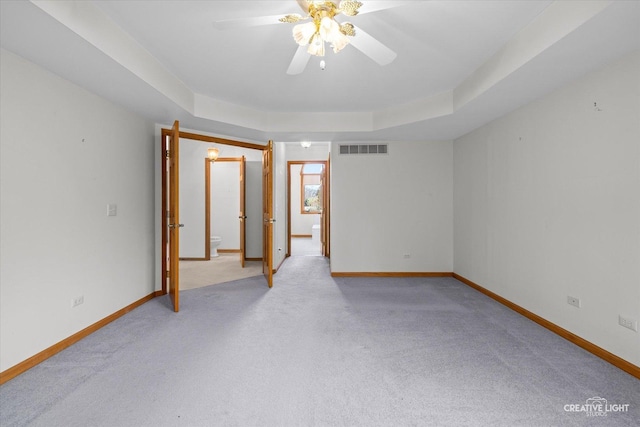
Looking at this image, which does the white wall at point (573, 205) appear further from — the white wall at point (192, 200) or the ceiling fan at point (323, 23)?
the white wall at point (192, 200)

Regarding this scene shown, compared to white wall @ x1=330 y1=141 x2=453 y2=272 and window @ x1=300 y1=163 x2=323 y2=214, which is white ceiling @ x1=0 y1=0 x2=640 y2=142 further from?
window @ x1=300 y1=163 x2=323 y2=214

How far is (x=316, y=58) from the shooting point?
8.81 feet

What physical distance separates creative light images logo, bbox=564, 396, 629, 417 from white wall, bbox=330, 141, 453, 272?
321 cm

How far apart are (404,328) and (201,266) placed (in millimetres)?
4332

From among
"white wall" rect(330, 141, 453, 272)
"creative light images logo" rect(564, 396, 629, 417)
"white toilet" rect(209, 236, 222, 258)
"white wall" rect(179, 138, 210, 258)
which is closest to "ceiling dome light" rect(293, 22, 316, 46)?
"creative light images logo" rect(564, 396, 629, 417)

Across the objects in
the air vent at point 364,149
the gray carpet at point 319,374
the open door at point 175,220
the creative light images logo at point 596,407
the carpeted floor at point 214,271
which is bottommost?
the creative light images logo at point 596,407

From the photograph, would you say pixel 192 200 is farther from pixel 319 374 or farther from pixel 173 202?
pixel 319 374

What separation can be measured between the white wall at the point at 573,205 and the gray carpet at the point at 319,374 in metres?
0.37

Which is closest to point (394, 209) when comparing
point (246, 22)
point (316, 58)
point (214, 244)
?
point (316, 58)

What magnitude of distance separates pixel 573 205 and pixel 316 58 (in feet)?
8.62

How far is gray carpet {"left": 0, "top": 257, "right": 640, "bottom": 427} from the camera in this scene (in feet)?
5.47

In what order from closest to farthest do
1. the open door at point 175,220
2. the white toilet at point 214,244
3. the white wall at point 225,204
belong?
the open door at point 175,220
the white toilet at point 214,244
the white wall at point 225,204

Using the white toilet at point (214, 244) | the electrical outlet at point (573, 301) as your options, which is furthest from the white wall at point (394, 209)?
the white toilet at point (214, 244)

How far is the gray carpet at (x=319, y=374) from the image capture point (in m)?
1.67
